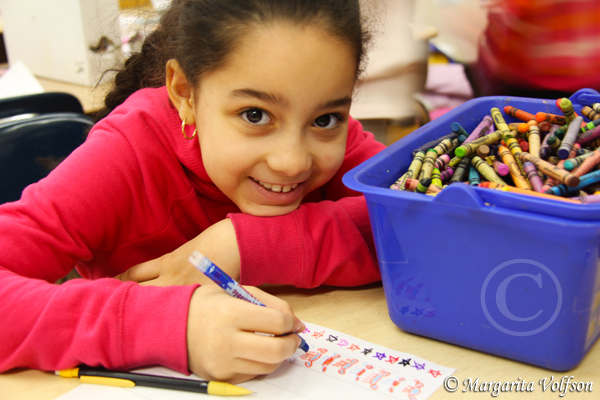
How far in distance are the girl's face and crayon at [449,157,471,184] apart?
17 cm

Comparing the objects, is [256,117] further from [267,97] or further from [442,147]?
[442,147]

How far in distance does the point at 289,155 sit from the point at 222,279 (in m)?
0.21

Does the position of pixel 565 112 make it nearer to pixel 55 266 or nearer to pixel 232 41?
pixel 232 41

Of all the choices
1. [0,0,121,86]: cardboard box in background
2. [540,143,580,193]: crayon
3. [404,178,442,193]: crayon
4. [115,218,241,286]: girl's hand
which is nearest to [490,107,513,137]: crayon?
[540,143,580,193]: crayon

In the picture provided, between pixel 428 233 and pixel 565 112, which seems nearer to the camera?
pixel 428 233

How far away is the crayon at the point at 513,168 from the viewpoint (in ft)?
2.10

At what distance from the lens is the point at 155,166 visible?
801 millimetres

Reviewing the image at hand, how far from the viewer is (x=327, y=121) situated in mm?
739

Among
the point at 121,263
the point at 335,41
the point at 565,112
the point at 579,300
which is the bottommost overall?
the point at 121,263

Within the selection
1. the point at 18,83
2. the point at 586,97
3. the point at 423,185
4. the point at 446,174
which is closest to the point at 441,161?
the point at 446,174

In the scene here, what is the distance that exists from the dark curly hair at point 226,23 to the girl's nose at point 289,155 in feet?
0.45

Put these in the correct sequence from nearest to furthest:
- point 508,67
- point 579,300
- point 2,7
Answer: point 579,300
point 508,67
point 2,7

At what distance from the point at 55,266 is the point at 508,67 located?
111cm

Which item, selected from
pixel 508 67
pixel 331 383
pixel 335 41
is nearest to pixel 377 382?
pixel 331 383
